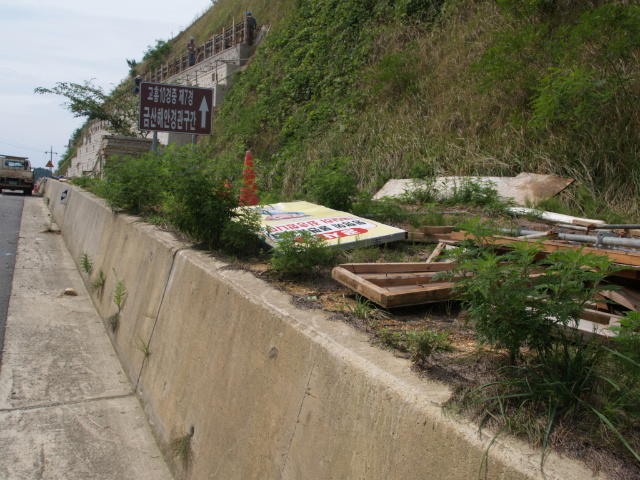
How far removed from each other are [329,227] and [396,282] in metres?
1.57

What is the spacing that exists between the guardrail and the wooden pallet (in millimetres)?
28792

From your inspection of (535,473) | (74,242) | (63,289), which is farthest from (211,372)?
(74,242)

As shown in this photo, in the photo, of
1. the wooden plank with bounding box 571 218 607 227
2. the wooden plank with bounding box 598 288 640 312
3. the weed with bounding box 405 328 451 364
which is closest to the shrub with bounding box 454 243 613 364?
the weed with bounding box 405 328 451 364

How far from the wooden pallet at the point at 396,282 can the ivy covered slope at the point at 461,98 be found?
2.45 m

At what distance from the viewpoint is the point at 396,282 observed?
3.62m

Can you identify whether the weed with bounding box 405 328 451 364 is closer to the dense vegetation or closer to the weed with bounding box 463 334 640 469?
the dense vegetation

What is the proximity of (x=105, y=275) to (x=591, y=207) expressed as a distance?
21.2ft

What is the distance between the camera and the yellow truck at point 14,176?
111 feet

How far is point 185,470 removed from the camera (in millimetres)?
3234

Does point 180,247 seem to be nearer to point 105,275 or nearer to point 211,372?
point 211,372

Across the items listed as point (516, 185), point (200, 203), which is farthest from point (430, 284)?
point (516, 185)

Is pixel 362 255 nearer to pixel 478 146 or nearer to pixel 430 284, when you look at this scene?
pixel 430 284

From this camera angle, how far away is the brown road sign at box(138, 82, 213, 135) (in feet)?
34.8

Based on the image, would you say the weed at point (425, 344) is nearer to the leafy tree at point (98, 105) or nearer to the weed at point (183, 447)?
the weed at point (183, 447)
